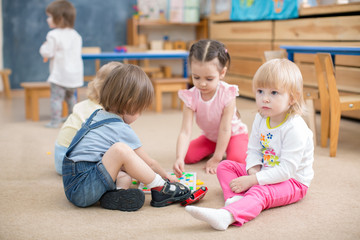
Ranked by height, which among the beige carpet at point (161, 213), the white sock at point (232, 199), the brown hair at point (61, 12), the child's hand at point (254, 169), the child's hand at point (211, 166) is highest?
the brown hair at point (61, 12)

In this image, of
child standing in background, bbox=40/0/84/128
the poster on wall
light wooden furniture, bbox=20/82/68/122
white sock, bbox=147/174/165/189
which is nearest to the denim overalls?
white sock, bbox=147/174/165/189

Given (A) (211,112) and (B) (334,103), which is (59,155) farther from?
(B) (334,103)

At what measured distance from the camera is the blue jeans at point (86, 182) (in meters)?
1.52

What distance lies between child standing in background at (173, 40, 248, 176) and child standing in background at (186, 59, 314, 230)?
43 centimetres

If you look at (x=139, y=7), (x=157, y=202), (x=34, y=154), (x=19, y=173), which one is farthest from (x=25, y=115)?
(x=157, y=202)

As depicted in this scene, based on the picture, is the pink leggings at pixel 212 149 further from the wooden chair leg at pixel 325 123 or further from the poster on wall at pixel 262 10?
the poster on wall at pixel 262 10

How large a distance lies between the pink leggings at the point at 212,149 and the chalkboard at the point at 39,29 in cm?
343

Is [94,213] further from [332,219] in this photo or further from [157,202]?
[332,219]

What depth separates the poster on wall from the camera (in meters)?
4.10

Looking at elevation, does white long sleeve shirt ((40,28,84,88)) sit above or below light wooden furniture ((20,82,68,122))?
above

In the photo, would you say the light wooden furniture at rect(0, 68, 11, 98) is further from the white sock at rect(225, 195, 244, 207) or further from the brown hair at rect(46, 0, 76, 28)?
the white sock at rect(225, 195, 244, 207)

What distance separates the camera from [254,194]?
4.90 feet

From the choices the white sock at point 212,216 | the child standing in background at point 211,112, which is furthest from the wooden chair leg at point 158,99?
the white sock at point 212,216

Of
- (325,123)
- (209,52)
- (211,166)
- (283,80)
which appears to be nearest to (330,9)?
(325,123)
